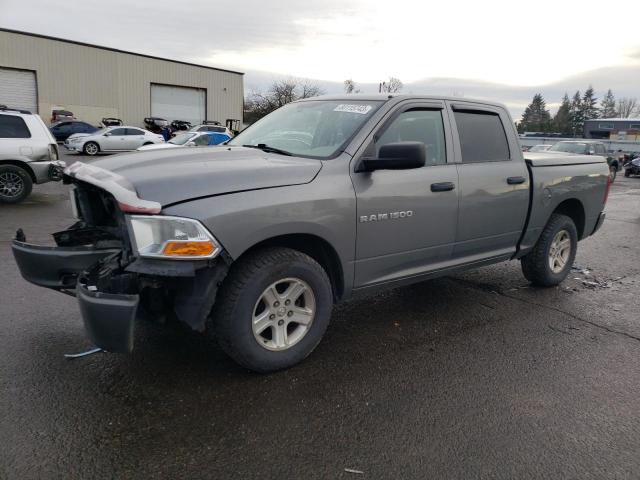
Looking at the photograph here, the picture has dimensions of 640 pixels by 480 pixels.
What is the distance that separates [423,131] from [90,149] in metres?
22.6

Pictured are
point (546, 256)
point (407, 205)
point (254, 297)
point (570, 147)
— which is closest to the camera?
point (254, 297)

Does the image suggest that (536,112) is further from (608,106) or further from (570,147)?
(570,147)

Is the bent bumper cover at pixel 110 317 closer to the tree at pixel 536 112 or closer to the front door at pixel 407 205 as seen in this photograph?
the front door at pixel 407 205

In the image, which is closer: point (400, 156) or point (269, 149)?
point (400, 156)

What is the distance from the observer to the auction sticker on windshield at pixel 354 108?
399cm

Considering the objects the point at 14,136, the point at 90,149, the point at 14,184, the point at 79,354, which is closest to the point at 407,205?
the point at 79,354

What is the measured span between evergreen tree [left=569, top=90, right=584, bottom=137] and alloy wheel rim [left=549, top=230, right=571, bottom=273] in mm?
76612

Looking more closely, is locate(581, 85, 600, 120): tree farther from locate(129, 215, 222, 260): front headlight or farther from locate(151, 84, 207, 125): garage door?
locate(129, 215, 222, 260): front headlight

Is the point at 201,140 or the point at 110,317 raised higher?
the point at 201,140

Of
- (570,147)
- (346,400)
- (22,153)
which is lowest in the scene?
(346,400)

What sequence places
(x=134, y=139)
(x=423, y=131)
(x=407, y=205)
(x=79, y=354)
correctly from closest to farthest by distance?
(x=79, y=354) → (x=407, y=205) → (x=423, y=131) → (x=134, y=139)

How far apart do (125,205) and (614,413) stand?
10.5 feet

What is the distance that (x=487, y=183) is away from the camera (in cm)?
451

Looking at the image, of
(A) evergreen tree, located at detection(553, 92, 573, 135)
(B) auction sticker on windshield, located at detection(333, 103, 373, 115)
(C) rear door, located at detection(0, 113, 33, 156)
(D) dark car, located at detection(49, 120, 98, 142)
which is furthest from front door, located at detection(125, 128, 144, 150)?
(A) evergreen tree, located at detection(553, 92, 573, 135)
